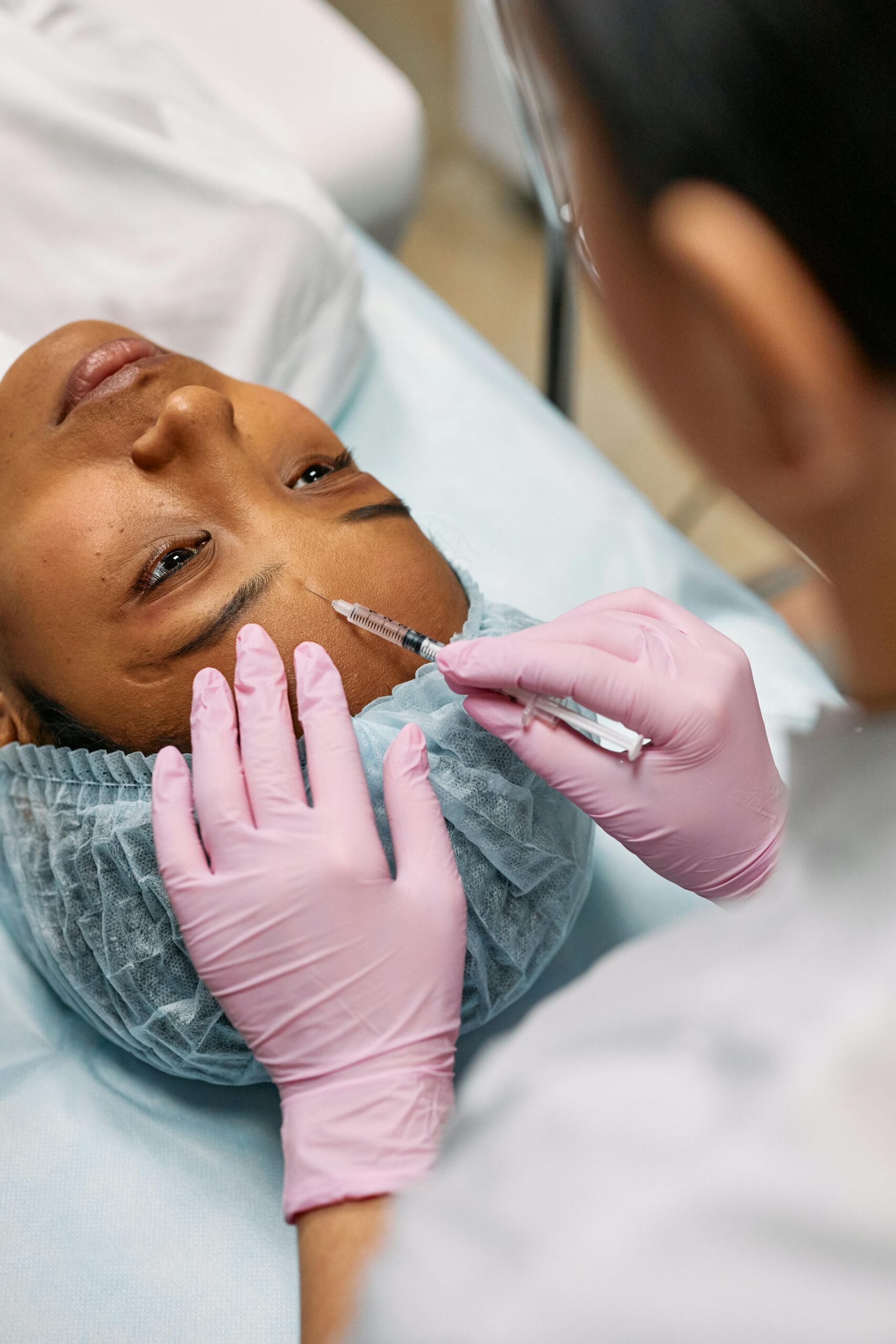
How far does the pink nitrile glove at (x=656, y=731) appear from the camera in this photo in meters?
0.95

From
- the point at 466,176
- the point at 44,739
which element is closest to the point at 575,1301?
the point at 44,739

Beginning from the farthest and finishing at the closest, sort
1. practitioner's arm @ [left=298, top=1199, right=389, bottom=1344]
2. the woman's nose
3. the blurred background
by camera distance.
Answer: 1. the blurred background
2. the woman's nose
3. practitioner's arm @ [left=298, top=1199, right=389, bottom=1344]

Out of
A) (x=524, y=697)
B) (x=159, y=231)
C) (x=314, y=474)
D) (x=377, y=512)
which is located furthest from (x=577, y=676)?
(x=159, y=231)

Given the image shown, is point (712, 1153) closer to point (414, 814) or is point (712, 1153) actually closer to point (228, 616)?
point (414, 814)

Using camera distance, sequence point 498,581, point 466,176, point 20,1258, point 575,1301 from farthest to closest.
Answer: point 466,176 < point 498,581 < point 20,1258 < point 575,1301

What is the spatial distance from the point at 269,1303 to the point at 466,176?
3.01 meters

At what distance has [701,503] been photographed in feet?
8.32

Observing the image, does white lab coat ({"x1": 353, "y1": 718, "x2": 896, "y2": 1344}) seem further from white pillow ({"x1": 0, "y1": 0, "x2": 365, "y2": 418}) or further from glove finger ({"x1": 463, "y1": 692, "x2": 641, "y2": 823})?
white pillow ({"x1": 0, "y1": 0, "x2": 365, "y2": 418})

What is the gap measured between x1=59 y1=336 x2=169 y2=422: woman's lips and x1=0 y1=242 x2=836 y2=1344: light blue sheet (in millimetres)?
464

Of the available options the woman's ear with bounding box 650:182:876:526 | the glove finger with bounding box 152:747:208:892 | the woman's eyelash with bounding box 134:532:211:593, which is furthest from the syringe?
the woman's ear with bounding box 650:182:876:526

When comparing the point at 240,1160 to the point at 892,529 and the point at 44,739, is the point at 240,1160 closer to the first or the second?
the point at 44,739

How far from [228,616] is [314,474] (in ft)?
0.77

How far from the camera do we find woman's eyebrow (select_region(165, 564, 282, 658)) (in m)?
0.99

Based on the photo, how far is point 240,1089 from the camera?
1.11 metres
